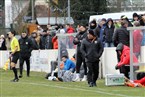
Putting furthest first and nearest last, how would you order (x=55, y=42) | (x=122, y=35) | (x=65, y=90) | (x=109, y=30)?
(x=55, y=42)
(x=109, y=30)
(x=122, y=35)
(x=65, y=90)

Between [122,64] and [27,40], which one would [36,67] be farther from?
[122,64]

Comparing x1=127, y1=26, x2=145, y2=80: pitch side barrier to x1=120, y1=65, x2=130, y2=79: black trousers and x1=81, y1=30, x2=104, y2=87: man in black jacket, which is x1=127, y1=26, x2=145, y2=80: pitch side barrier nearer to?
x1=120, y1=65, x2=130, y2=79: black trousers

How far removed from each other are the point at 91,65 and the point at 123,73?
1.56 m

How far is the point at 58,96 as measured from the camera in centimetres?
1688

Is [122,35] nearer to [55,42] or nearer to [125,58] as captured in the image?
[125,58]

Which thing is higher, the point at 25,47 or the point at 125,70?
the point at 25,47

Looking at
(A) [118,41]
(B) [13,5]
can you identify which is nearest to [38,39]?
(A) [118,41]

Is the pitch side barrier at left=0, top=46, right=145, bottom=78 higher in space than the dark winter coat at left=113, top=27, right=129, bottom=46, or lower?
lower

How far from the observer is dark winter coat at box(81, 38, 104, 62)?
2047cm

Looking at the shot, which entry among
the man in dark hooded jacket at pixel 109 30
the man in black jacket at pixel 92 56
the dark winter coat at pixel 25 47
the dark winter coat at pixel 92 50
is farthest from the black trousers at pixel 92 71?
the dark winter coat at pixel 25 47

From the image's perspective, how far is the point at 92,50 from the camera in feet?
67.3

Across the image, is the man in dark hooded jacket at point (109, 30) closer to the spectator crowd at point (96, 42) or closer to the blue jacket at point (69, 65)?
the spectator crowd at point (96, 42)

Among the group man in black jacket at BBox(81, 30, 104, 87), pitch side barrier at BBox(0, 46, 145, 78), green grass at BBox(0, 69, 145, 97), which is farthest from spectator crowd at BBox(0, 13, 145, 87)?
green grass at BBox(0, 69, 145, 97)

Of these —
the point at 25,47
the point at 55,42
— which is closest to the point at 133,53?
the point at 25,47
